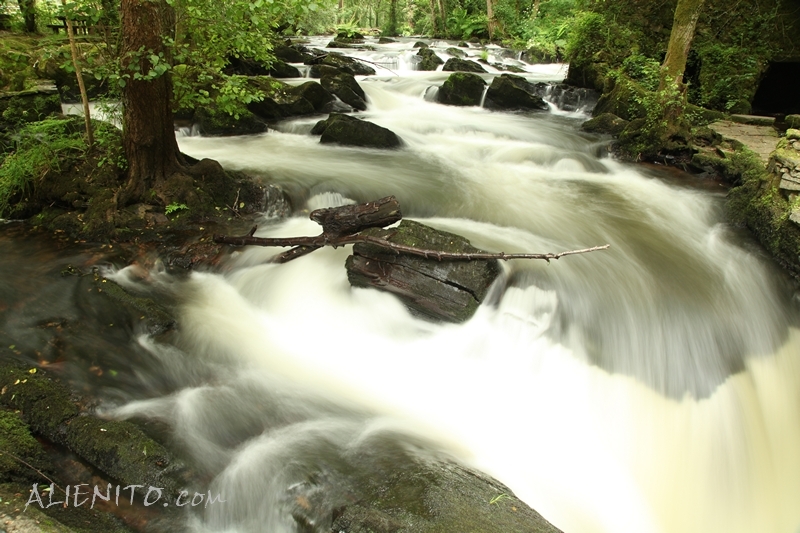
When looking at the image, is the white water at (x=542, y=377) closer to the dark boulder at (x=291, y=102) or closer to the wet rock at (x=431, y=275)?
the wet rock at (x=431, y=275)

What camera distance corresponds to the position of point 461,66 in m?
16.9

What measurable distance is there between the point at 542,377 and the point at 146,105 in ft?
17.4

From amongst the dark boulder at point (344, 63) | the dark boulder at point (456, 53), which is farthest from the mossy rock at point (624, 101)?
the dark boulder at point (456, 53)

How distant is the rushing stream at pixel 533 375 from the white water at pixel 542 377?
0.02 m

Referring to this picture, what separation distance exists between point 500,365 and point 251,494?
8.40 ft

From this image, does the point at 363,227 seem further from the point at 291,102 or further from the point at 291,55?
the point at 291,55

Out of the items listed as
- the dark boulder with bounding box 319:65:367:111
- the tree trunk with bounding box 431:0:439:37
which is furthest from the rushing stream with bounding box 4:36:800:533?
the tree trunk with bounding box 431:0:439:37

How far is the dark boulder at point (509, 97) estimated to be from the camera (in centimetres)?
1268

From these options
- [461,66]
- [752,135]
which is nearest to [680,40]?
[752,135]

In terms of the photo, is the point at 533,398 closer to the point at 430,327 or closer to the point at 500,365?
the point at 500,365

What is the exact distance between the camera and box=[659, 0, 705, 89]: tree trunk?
8430 mm

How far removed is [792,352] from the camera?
4895mm

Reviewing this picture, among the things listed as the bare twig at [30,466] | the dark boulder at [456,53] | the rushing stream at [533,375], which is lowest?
the rushing stream at [533,375]

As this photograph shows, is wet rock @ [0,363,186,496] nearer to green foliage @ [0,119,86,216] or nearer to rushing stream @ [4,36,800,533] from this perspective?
rushing stream @ [4,36,800,533]
